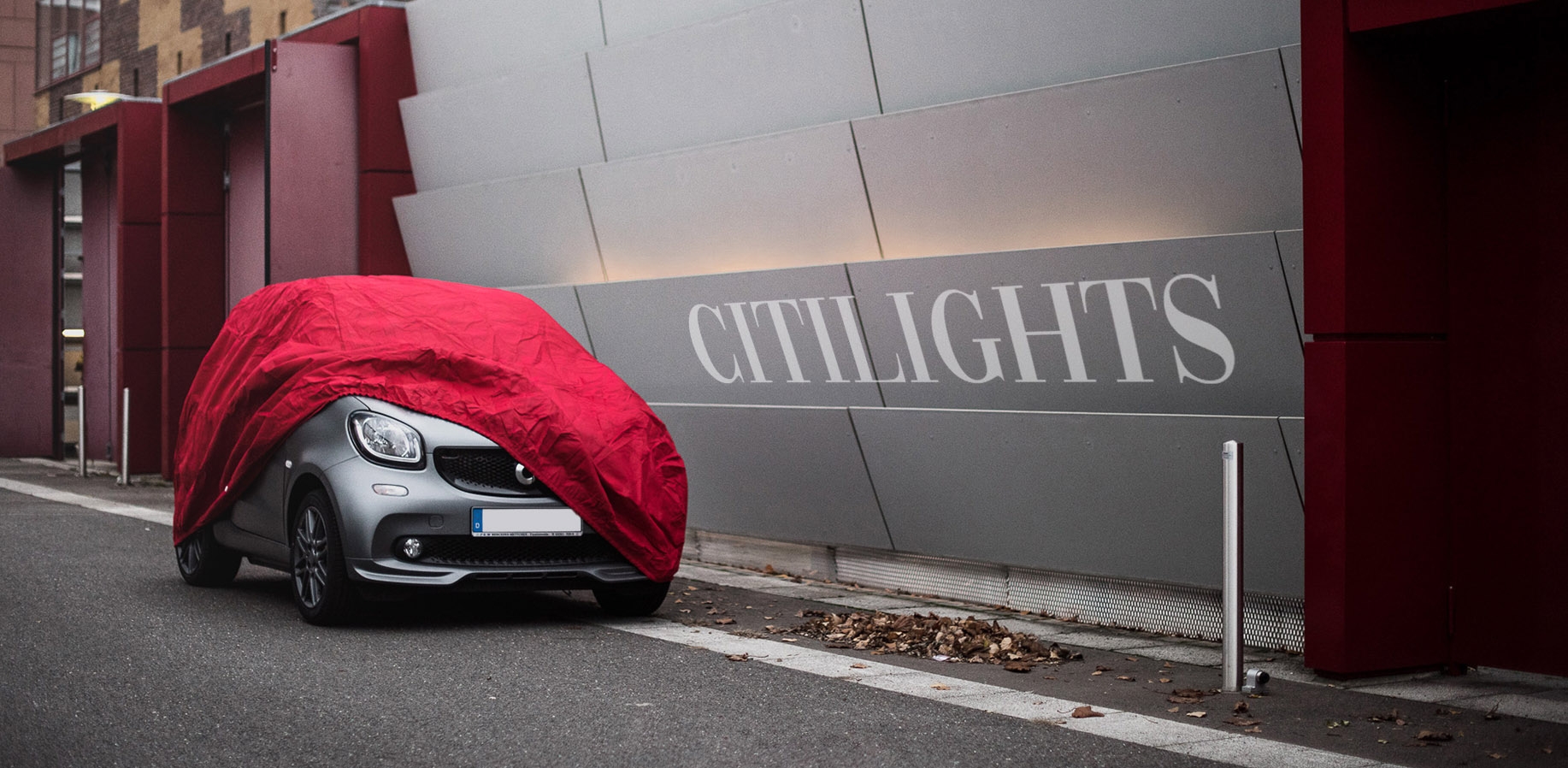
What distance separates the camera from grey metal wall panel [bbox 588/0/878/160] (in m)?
10.5

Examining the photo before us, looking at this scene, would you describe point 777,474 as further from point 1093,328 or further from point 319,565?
point 319,565

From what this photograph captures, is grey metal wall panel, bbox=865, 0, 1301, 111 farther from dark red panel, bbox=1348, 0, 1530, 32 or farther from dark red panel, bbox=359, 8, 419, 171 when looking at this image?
dark red panel, bbox=359, 8, 419, 171

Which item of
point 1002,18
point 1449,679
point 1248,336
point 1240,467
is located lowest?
point 1449,679

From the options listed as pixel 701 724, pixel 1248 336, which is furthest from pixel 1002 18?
pixel 701 724

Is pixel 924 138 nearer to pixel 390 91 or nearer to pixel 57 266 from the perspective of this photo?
pixel 390 91

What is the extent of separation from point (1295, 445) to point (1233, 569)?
1.09 m

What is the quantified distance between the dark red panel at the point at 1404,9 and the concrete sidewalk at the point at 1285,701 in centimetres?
267

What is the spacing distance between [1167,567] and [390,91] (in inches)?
397

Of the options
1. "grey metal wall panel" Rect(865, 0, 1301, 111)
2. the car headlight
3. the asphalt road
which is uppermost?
"grey metal wall panel" Rect(865, 0, 1301, 111)

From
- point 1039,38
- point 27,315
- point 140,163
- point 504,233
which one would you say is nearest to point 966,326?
point 1039,38

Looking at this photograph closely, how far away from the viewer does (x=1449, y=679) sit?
6832 millimetres

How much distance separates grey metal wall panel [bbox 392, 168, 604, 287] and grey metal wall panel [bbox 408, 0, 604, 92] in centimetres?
108

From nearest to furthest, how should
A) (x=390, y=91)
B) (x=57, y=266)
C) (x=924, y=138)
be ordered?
(x=924, y=138), (x=390, y=91), (x=57, y=266)

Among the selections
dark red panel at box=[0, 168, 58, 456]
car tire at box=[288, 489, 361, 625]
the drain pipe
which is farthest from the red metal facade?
dark red panel at box=[0, 168, 58, 456]
